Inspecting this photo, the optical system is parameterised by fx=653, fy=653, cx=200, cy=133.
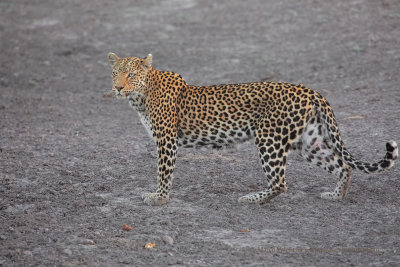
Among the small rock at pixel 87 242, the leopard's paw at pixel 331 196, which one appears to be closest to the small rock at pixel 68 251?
the small rock at pixel 87 242

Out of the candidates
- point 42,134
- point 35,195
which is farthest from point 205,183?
point 42,134

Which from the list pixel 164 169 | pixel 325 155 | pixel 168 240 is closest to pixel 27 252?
pixel 168 240

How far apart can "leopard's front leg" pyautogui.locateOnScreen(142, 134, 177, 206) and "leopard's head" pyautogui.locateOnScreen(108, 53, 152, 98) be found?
30.4 inches

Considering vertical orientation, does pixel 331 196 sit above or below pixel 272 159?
below

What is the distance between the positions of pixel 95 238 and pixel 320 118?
3253 millimetres

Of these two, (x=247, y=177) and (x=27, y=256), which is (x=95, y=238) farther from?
(x=247, y=177)

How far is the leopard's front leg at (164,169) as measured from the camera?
872 cm

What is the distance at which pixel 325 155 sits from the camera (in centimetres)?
872

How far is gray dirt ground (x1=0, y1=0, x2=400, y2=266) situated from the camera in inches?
292

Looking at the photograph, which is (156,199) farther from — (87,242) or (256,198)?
(87,242)

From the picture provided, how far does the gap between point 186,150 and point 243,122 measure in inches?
110

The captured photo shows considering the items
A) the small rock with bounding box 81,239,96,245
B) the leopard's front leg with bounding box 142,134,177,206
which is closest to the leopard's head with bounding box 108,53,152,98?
the leopard's front leg with bounding box 142,134,177,206

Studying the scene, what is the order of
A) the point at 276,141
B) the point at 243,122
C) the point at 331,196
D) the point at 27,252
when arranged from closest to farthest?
the point at 27,252 → the point at 276,141 → the point at 243,122 → the point at 331,196

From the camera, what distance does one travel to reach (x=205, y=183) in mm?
9617
